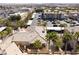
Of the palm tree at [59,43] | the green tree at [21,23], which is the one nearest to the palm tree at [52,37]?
the palm tree at [59,43]

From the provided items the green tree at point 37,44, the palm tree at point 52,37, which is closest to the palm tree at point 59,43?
→ the palm tree at point 52,37

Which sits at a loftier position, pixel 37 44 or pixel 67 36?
pixel 67 36

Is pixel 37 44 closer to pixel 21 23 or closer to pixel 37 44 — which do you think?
pixel 37 44

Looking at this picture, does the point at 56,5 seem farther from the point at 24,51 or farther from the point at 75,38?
the point at 24,51

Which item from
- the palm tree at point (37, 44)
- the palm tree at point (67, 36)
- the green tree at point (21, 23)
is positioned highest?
the green tree at point (21, 23)

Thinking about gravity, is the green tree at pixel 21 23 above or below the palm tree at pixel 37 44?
above

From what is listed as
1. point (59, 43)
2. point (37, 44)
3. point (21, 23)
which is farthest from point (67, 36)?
point (21, 23)

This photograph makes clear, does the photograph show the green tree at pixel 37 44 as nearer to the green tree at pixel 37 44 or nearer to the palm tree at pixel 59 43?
the green tree at pixel 37 44

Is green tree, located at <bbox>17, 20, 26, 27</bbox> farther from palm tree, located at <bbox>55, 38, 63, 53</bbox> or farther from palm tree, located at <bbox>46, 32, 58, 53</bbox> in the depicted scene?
palm tree, located at <bbox>55, 38, 63, 53</bbox>

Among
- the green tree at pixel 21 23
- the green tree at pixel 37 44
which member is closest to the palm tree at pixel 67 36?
the green tree at pixel 37 44

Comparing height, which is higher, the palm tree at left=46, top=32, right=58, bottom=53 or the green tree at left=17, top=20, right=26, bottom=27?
the green tree at left=17, top=20, right=26, bottom=27

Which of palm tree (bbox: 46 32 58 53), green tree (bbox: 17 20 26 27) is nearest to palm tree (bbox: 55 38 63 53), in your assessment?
palm tree (bbox: 46 32 58 53)

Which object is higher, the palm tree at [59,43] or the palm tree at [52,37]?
the palm tree at [52,37]

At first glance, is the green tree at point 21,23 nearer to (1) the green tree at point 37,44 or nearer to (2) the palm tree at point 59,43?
(1) the green tree at point 37,44
